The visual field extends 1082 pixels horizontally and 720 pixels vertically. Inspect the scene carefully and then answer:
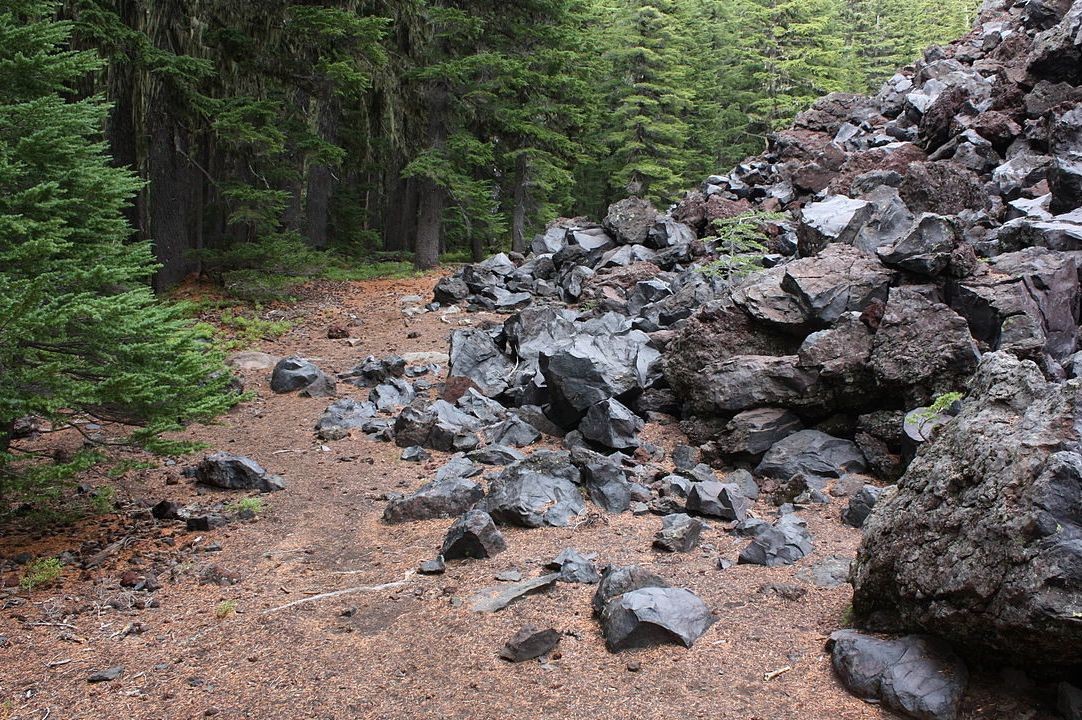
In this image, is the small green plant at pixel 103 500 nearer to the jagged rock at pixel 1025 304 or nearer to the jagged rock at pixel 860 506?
the jagged rock at pixel 860 506

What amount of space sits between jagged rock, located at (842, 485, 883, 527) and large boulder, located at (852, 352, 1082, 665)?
1.55 m

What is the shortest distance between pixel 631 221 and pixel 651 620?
539 inches

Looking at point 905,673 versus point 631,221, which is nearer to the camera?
point 905,673

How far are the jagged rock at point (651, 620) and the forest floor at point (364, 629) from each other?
0.24ft

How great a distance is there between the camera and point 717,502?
20.6 ft

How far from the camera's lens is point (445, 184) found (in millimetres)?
18562

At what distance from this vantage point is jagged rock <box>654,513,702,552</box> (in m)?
5.65

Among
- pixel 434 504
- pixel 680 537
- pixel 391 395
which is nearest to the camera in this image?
pixel 680 537

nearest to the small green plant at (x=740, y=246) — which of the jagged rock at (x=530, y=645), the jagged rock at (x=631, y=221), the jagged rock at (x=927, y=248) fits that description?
the jagged rock at (x=631, y=221)

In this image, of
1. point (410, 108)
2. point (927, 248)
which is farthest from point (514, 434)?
point (410, 108)

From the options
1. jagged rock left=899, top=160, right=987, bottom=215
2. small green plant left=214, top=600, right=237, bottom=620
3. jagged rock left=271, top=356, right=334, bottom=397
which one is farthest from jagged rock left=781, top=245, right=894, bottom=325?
small green plant left=214, top=600, right=237, bottom=620

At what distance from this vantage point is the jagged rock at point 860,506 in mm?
5961

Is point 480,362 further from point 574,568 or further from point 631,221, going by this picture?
point 631,221

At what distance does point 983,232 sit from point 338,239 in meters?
20.9
